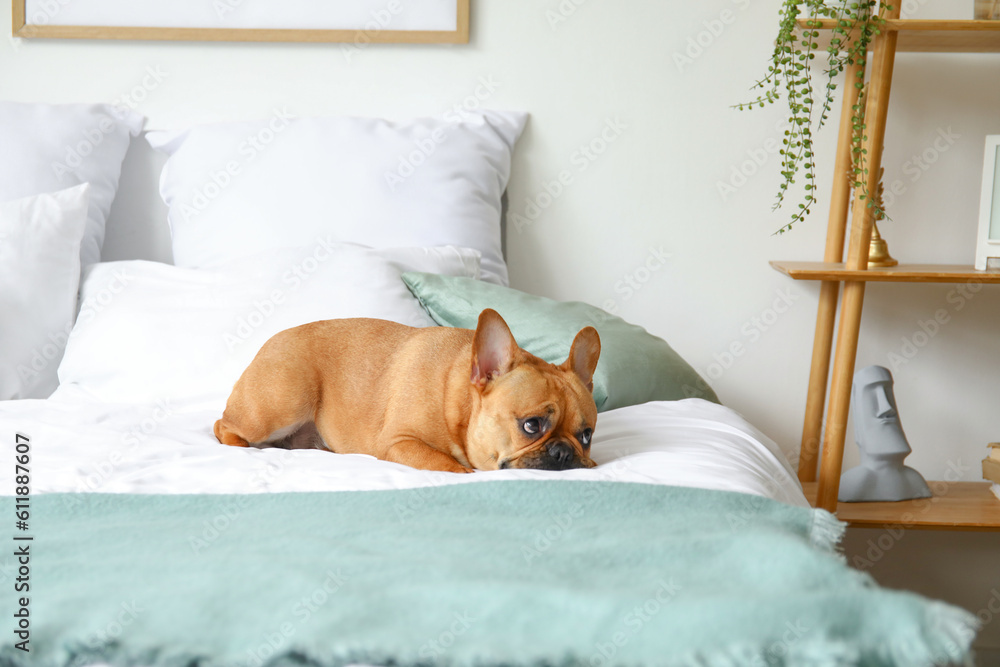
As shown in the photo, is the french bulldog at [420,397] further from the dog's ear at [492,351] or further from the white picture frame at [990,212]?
the white picture frame at [990,212]

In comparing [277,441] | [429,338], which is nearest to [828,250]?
[429,338]

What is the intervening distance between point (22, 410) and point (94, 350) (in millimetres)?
213

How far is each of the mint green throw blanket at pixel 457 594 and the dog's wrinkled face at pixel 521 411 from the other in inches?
10.2

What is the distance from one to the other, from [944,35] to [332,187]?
1551 mm

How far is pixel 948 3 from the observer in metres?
2.22

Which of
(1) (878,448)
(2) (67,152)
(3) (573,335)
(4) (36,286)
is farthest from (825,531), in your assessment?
(2) (67,152)

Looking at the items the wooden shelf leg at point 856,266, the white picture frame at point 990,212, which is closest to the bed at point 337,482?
the wooden shelf leg at point 856,266

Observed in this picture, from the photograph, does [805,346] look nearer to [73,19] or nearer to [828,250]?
[828,250]

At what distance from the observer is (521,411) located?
4.05 ft

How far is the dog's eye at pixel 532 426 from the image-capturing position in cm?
123

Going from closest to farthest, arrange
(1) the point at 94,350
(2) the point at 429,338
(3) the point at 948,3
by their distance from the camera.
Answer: (2) the point at 429,338, (1) the point at 94,350, (3) the point at 948,3

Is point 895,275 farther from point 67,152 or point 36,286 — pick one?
point 67,152

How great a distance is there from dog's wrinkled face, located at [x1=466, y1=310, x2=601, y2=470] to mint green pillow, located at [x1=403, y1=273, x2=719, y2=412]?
1.03 ft

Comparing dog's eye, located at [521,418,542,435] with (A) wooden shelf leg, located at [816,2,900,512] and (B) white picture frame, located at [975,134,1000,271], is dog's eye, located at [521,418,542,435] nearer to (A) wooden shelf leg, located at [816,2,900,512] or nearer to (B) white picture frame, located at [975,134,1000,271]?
(A) wooden shelf leg, located at [816,2,900,512]
